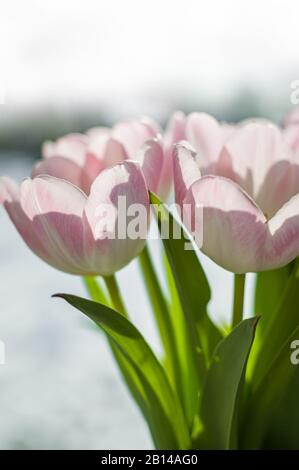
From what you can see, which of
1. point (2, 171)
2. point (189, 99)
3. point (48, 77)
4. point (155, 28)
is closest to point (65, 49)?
point (48, 77)

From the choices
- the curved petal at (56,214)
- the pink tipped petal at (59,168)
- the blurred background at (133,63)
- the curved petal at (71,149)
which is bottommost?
the curved petal at (56,214)

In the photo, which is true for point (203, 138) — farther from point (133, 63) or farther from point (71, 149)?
point (133, 63)

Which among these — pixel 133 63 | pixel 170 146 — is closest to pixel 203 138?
pixel 170 146

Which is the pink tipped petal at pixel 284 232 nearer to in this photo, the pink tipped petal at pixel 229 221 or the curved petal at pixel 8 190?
the pink tipped petal at pixel 229 221

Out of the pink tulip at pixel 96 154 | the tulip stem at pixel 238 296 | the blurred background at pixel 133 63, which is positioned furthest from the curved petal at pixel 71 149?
the blurred background at pixel 133 63

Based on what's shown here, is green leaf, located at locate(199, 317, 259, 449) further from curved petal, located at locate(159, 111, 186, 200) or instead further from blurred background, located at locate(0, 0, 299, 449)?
blurred background, located at locate(0, 0, 299, 449)
